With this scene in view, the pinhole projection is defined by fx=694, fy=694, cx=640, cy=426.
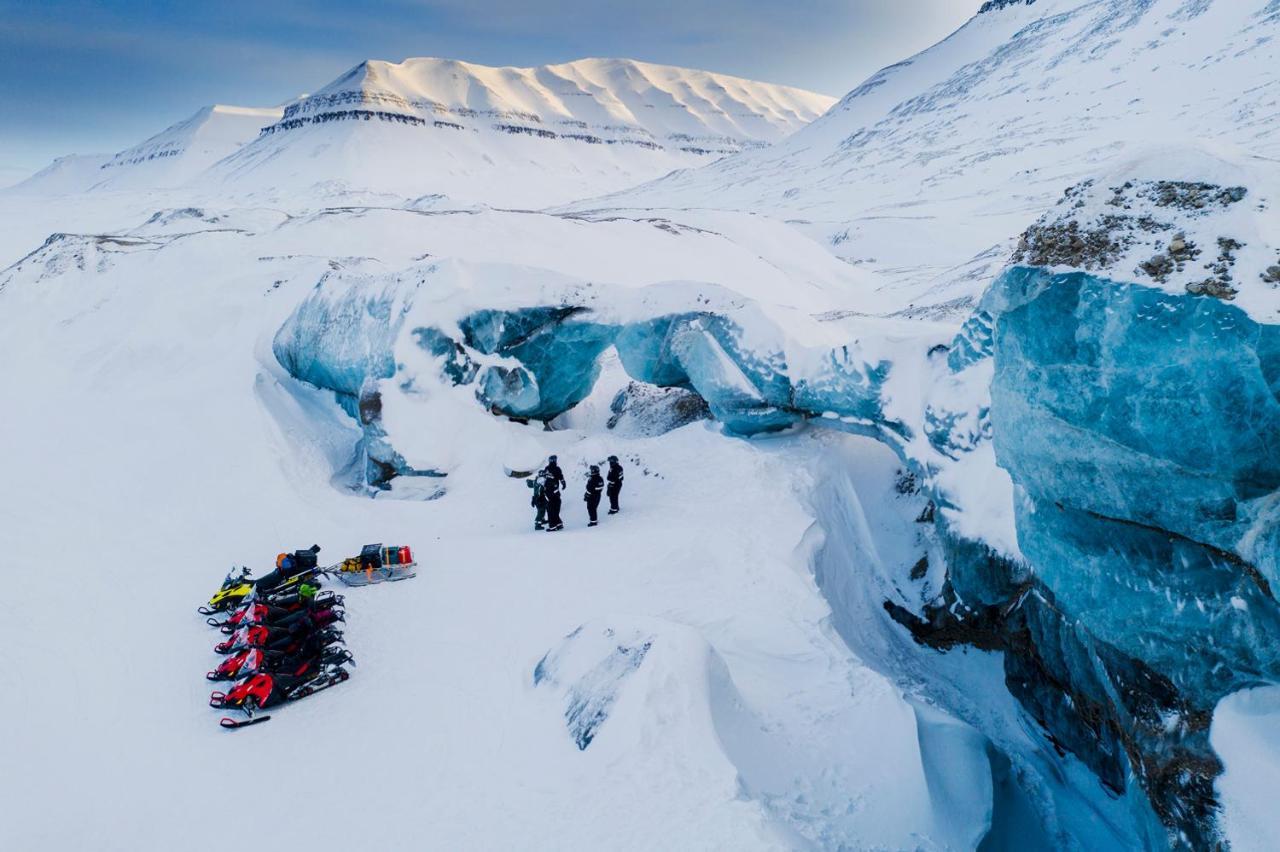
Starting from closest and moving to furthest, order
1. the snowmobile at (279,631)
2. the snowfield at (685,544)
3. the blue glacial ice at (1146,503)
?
the blue glacial ice at (1146,503) < the snowfield at (685,544) < the snowmobile at (279,631)

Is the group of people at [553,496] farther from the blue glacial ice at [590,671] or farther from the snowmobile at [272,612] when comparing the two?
the blue glacial ice at [590,671]

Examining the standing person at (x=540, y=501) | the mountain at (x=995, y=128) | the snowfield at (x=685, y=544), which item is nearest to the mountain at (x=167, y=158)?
the mountain at (x=995, y=128)

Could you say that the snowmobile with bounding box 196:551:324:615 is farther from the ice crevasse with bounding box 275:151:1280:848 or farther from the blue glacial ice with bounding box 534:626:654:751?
the ice crevasse with bounding box 275:151:1280:848

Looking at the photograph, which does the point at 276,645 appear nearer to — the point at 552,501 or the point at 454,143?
the point at 552,501

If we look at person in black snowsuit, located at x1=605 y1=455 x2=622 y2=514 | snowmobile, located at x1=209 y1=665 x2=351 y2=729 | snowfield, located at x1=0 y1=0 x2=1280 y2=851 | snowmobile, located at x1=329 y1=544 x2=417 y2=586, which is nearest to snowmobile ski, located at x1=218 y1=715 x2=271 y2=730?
snowmobile, located at x1=209 y1=665 x2=351 y2=729

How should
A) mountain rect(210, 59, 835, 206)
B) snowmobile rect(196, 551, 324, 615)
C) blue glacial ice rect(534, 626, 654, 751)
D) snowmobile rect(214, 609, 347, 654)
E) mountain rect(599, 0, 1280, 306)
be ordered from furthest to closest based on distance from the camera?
1. mountain rect(210, 59, 835, 206)
2. mountain rect(599, 0, 1280, 306)
3. snowmobile rect(196, 551, 324, 615)
4. snowmobile rect(214, 609, 347, 654)
5. blue glacial ice rect(534, 626, 654, 751)

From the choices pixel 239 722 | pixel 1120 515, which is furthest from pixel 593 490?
pixel 1120 515

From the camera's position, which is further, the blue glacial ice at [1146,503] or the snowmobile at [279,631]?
the snowmobile at [279,631]

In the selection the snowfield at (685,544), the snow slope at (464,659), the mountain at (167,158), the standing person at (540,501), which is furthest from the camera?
the mountain at (167,158)
